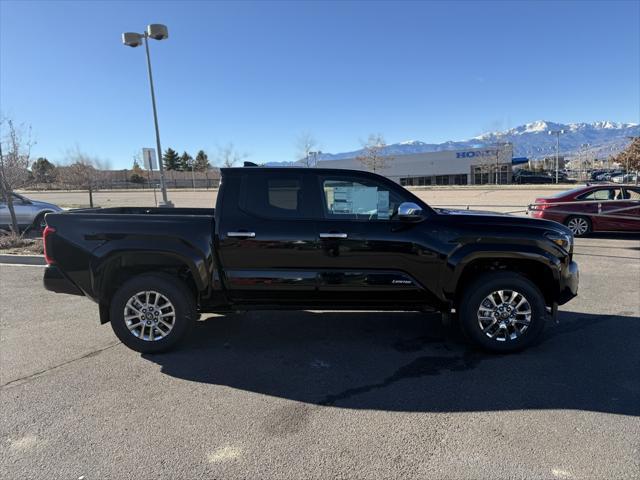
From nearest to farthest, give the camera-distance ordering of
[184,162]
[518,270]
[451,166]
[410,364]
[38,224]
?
1. [410,364]
2. [518,270]
3. [38,224]
4. [451,166]
5. [184,162]

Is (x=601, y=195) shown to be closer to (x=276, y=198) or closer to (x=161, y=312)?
(x=276, y=198)

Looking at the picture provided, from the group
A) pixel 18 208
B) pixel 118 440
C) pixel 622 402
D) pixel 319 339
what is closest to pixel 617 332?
pixel 622 402

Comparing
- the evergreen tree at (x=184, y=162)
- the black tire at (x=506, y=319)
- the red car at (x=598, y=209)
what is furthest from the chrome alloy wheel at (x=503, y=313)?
the evergreen tree at (x=184, y=162)

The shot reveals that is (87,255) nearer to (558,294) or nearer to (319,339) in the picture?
(319,339)

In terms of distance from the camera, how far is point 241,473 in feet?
8.82

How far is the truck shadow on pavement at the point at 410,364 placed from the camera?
11.7ft

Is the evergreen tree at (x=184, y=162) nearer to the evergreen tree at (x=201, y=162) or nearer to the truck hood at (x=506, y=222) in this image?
the evergreen tree at (x=201, y=162)

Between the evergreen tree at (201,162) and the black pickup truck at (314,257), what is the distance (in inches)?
3477

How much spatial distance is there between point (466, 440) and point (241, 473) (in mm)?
1523

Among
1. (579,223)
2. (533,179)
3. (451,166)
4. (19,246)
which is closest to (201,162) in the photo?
(451,166)

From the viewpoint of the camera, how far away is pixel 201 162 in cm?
9025

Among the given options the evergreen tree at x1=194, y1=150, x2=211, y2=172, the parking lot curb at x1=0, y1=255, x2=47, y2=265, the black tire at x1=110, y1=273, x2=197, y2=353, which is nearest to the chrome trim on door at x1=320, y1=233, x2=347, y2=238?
the black tire at x1=110, y1=273, x2=197, y2=353

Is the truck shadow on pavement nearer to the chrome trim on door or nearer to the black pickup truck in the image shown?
the black pickup truck

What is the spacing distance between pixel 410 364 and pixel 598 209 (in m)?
10.5
